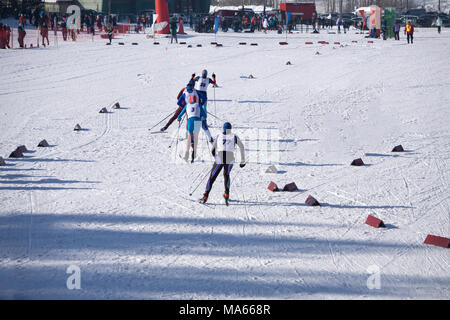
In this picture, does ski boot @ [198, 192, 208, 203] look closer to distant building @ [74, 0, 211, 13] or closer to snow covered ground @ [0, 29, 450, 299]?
snow covered ground @ [0, 29, 450, 299]

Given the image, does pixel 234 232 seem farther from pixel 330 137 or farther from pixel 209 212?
pixel 330 137

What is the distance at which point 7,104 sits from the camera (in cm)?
1605

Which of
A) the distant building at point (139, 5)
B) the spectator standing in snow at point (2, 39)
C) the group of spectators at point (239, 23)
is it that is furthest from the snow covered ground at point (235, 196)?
the distant building at point (139, 5)

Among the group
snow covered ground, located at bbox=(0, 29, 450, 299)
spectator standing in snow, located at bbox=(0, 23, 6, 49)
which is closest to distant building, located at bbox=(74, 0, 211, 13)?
spectator standing in snow, located at bbox=(0, 23, 6, 49)

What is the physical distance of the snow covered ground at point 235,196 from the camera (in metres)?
5.80

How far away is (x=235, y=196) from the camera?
28.6ft

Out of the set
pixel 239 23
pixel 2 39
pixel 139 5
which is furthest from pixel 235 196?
pixel 139 5

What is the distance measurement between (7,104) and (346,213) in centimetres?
1238

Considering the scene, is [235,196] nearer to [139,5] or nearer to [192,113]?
[192,113]

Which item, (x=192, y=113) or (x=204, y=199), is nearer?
(x=204, y=199)

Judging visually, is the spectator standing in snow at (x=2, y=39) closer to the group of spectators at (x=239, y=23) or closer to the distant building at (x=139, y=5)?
the group of spectators at (x=239, y=23)

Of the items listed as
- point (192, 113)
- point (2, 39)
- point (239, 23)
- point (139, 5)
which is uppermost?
point (139, 5)

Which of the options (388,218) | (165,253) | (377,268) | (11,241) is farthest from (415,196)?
(11,241)

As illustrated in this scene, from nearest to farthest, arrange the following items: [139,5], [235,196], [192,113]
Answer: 1. [235,196]
2. [192,113]
3. [139,5]
